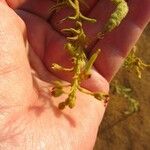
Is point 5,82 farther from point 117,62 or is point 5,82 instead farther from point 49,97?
point 117,62

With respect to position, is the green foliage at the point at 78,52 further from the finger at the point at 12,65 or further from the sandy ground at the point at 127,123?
the sandy ground at the point at 127,123

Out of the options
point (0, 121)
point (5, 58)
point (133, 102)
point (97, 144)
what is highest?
point (5, 58)

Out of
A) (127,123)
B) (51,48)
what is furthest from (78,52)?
(127,123)

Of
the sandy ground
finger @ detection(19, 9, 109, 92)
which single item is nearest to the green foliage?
finger @ detection(19, 9, 109, 92)

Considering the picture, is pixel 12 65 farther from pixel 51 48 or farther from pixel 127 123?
pixel 127 123

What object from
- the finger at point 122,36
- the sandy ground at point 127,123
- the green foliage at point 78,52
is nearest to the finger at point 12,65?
the green foliage at point 78,52

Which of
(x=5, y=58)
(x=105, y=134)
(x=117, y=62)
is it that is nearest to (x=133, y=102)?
(x=105, y=134)
